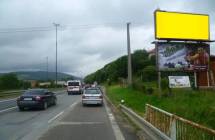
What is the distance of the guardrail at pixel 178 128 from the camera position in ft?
23.0

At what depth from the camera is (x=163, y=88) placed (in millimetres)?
25156

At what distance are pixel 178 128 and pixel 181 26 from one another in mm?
17659

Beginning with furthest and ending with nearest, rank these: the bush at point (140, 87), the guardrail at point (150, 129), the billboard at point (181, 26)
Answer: the bush at point (140, 87) < the billboard at point (181, 26) < the guardrail at point (150, 129)

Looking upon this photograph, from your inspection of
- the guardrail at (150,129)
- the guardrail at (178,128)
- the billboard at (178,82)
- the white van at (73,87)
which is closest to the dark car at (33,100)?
the billboard at (178,82)

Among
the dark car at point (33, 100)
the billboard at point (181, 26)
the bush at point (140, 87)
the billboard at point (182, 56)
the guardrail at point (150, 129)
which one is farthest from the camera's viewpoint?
the bush at point (140, 87)

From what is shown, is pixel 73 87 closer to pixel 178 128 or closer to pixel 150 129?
pixel 150 129

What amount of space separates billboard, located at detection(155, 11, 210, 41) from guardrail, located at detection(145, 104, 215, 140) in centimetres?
1254

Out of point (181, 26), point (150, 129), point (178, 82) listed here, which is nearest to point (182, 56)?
point (178, 82)

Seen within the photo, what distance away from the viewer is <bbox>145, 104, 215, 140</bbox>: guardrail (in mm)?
7000

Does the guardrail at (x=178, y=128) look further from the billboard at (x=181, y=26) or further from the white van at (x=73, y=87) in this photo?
the white van at (x=73, y=87)

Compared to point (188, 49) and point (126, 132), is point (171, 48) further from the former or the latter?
point (126, 132)

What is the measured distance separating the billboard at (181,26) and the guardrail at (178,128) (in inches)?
494

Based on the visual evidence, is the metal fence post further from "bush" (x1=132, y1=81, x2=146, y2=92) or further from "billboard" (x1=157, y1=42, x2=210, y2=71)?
"bush" (x1=132, y1=81, x2=146, y2=92)

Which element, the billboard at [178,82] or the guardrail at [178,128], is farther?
the billboard at [178,82]
